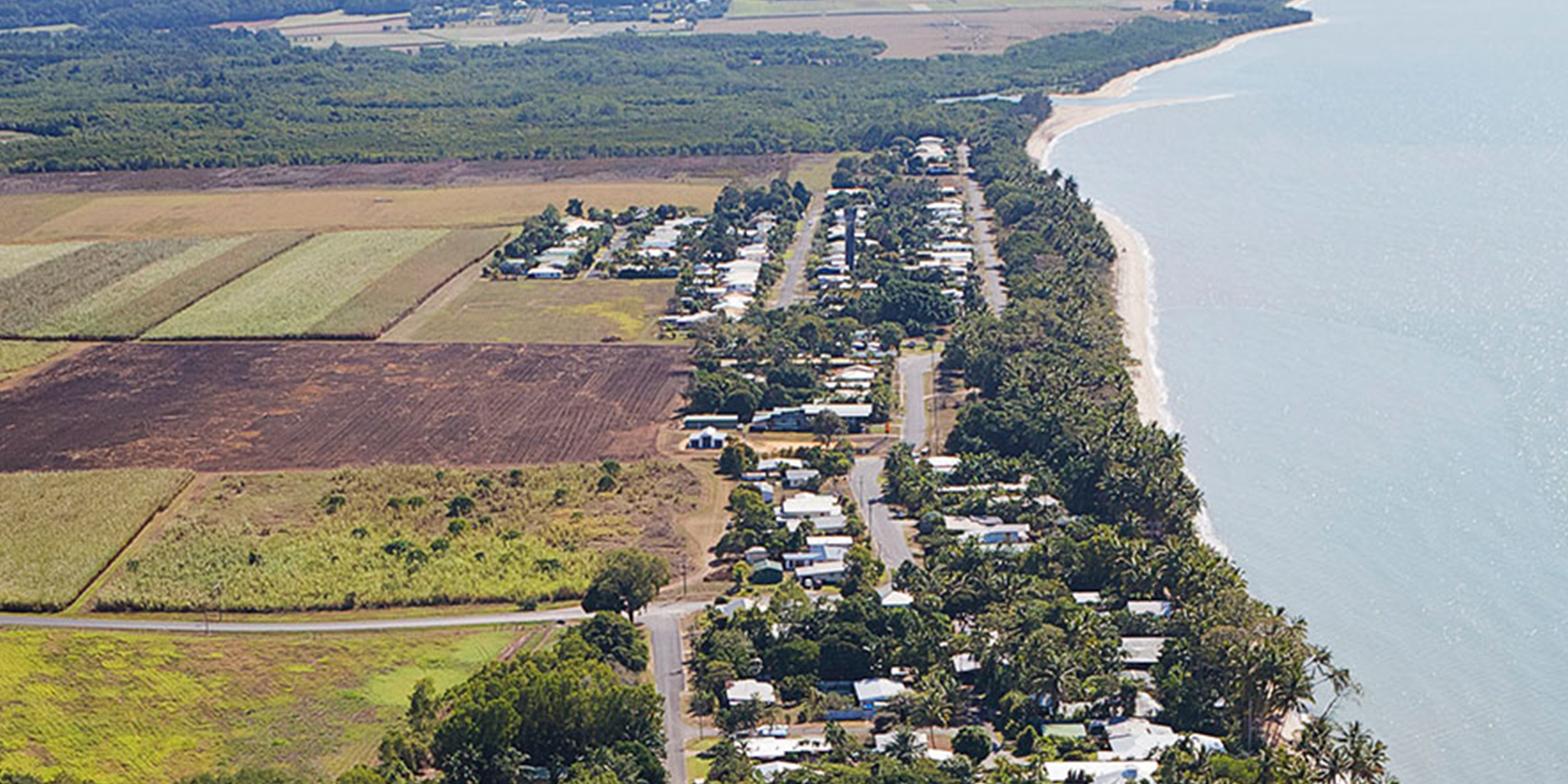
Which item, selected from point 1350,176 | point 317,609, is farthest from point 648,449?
point 1350,176

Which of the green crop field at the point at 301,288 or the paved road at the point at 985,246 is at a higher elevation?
the paved road at the point at 985,246

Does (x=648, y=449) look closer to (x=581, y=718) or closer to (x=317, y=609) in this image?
(x=317, y=609)

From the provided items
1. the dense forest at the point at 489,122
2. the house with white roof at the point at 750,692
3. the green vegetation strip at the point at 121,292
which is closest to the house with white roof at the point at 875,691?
the house with white roof at the point at 750,692

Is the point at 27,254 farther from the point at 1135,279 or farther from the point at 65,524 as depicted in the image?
the point at 1135,279

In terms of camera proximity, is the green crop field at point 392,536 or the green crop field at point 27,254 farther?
the green crop field at point 27,254

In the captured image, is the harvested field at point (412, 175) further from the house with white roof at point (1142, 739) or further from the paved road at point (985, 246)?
the house with white roof at point (1142, 739)

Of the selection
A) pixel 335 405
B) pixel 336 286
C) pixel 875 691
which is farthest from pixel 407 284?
pixel 875 691
